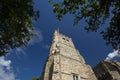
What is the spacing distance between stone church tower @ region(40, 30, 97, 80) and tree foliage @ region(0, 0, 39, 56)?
36.4 feet

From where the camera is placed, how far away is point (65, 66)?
90.7 ft

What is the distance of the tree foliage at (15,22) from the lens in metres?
11.9

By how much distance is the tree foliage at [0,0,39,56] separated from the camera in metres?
11.9

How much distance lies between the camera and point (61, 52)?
31.0 metres

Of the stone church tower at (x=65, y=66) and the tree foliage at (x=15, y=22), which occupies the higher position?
the stone church tower at (x=65, y=66)

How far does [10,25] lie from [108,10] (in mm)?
7509

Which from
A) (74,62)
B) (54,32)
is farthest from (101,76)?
(54,32)

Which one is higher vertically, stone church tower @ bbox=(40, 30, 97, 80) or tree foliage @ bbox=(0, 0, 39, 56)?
stone church tower @ bbox=(40, 30, 97, 80)

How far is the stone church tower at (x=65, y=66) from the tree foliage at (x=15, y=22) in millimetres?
11103

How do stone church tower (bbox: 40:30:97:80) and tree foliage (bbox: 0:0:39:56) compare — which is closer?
tree foliage (bbox: 0:0:39:56)

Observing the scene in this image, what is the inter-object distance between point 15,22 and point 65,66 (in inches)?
644

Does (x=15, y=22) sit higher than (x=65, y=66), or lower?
lower

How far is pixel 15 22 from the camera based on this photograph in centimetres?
1291

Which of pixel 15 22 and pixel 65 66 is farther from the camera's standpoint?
pixel 65 66
